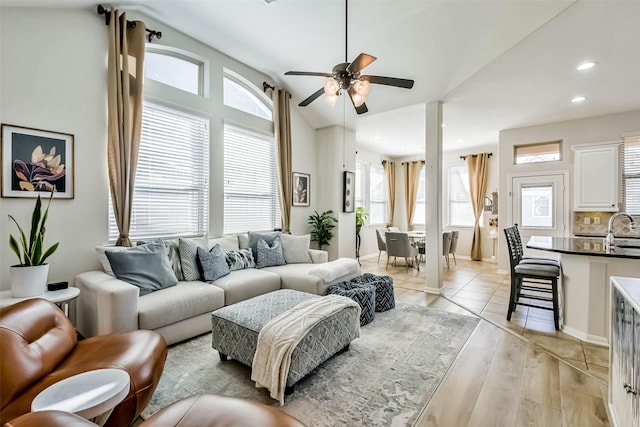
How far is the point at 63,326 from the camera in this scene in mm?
1731

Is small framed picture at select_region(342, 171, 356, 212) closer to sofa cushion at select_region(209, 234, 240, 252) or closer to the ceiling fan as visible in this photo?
sofa cushion at select_region(209, 234, 240, 252)

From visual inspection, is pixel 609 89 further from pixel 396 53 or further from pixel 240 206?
pixel 240 206

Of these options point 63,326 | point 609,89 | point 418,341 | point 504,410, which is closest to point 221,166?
point 63,326

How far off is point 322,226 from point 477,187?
4.33 meters

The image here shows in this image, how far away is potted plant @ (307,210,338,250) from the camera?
547 cm

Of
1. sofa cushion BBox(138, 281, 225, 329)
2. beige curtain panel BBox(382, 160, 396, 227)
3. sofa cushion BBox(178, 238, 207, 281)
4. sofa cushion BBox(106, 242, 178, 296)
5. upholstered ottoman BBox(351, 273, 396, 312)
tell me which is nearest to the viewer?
sofa cushion BBox(138, 281, 225, 329)

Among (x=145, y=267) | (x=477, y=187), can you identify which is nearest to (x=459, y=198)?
(x=477, y=187)

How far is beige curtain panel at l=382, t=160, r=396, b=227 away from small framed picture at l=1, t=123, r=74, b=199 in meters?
7.17

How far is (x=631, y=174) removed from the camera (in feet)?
15.0

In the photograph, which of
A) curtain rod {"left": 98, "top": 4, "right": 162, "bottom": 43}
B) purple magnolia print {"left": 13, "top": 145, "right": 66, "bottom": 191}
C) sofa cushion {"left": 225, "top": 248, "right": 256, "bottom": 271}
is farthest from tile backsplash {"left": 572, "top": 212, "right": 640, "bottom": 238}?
purple magnolia print {"left": 13, "top": 145, "right": 66, "bottom": 191}

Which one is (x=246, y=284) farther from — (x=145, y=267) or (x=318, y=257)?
(x=318, y=257)

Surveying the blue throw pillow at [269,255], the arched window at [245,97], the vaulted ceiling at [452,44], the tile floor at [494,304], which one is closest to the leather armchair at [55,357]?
the blue throw pillow at [269,255]

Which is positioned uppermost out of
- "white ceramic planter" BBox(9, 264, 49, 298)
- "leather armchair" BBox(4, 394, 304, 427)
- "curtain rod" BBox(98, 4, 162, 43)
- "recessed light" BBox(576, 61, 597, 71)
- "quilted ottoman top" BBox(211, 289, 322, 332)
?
"curtain rod" BBox(98, 4, 162, 43)

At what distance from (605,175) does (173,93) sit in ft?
22.2
